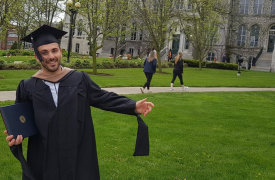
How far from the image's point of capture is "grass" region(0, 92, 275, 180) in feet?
19.1

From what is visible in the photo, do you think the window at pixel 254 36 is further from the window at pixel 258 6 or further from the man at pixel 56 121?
the man at pixel 56 121

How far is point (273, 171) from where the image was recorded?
19.9 feet

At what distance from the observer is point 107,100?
371 centimetres

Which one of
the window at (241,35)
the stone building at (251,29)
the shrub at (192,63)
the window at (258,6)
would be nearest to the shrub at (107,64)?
the shrub at (192,63)

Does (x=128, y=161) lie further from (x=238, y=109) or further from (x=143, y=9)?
(x=143, y=9)

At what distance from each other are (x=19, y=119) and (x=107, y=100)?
88 cm

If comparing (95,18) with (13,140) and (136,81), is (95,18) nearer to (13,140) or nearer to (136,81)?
(136,81)

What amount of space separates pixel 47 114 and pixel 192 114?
25.5ft

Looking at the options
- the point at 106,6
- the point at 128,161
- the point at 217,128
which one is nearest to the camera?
the point at 128,161

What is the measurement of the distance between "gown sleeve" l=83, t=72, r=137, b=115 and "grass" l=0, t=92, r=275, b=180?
2.13 meters

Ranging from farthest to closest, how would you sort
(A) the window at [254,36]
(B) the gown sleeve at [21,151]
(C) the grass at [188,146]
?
(A) the window at [254,36] → (C) the grass at [188,146] → (B) the gown sleeve at [21,151]

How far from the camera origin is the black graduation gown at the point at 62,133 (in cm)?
331

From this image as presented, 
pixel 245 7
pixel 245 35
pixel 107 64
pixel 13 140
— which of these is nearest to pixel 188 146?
pixel 13 140

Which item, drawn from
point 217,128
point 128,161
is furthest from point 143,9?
point 128,161
